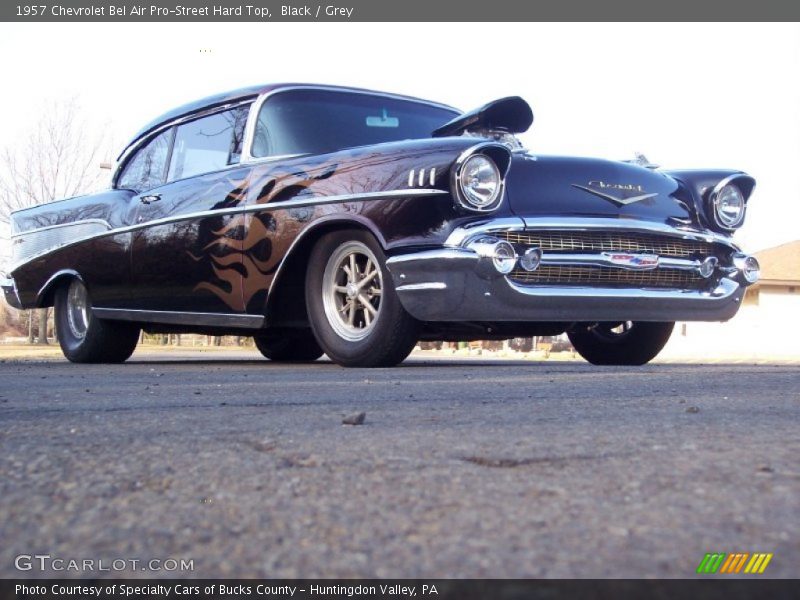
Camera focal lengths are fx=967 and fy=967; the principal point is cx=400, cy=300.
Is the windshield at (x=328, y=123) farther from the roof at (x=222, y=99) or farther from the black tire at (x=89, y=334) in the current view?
the black tire at (x=89, y=334)

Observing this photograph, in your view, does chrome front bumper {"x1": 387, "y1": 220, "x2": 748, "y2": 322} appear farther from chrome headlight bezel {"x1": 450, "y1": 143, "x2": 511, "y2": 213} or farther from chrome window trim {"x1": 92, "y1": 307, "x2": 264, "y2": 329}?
chrome window trim {"x1": 92, "y1": 307, "x2": 264, "y2": 329}

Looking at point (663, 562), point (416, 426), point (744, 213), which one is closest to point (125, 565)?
point (663, 562)

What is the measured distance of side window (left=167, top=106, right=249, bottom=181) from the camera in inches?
227

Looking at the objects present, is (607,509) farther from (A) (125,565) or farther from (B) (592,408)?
(B) (592,408)

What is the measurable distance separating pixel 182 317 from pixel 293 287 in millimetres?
1004

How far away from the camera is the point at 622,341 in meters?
6.01

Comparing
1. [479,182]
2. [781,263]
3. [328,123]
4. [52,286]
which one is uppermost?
[328,123]

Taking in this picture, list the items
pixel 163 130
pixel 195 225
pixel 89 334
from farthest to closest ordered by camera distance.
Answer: pixel 89 334 < pixel 163 130 < pixel 195 225

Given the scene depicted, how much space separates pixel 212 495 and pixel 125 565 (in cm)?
37

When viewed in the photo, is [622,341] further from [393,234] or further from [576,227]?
[393,234]

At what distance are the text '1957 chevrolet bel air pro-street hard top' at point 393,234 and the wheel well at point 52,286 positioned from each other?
25cm

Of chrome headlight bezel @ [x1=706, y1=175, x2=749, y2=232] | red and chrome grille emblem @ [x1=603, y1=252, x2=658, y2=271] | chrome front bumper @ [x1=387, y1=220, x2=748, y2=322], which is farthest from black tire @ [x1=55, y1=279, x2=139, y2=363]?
chrome headlight bezel @ [x1=706, y1=175, x2=749, y2=232]

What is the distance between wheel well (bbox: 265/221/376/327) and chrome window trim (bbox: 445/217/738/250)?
2.66ft

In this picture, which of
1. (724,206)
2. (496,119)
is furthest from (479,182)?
(724,206)
